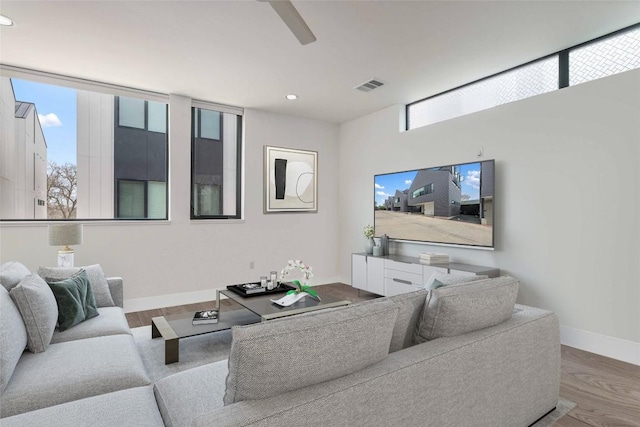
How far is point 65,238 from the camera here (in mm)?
3434

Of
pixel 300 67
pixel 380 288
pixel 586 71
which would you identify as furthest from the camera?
pixel 380 288

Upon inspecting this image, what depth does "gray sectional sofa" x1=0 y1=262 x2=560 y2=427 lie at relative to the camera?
1.06 metres

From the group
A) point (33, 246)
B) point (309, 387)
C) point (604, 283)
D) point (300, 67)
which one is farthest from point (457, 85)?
point (33, 246)

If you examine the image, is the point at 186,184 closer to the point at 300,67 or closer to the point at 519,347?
the point at 300,67

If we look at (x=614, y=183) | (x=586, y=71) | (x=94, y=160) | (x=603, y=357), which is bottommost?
(x=603, y=357)

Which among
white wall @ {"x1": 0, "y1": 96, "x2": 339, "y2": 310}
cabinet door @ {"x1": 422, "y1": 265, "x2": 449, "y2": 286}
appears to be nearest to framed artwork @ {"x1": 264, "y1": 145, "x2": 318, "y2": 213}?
white wall @ {"x1": 0, "y1": 96, "x2": 339, "y2": 310}

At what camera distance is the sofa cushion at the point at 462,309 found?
1555 millimetres

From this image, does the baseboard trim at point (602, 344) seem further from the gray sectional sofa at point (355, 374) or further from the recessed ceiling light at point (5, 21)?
the recessed ceiling light at point (5, 21)

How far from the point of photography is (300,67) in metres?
3.61

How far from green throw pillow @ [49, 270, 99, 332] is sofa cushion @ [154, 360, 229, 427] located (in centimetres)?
119

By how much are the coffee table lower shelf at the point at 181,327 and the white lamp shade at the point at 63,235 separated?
126 cm

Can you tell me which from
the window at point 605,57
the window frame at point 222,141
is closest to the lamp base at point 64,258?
the window frame at point 222,141

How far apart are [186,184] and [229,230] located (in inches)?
34.6

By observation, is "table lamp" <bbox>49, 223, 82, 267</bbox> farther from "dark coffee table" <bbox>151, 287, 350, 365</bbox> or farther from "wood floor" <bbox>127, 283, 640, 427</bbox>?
"wood floor" <bbox>127, 283, 640, 427</bbox>
